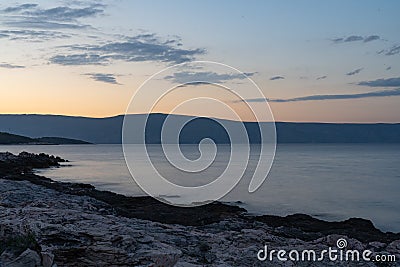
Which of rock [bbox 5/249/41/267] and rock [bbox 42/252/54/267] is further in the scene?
rock [bbox 42/252/54/267]

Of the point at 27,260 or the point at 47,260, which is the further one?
the point at 47,260

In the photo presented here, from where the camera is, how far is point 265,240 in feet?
45.5

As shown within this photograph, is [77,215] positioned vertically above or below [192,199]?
above

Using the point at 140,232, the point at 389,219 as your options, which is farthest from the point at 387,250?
the point at 389,219

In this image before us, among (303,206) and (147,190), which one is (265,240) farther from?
(147,190)

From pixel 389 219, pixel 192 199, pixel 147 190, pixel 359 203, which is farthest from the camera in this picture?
pixel 147 190

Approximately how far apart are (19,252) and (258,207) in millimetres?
27949

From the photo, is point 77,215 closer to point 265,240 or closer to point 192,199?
point 265,240

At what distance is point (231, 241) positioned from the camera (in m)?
13.1

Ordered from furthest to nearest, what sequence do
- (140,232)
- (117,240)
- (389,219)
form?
(389,219) → (140,232) → (117,240)

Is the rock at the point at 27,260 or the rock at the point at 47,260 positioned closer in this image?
the rock at the point at 27,260

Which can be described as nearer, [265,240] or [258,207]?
[265,240]

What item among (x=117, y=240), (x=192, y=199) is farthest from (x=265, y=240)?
(x=192, y=199)

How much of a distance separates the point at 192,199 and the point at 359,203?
14283 millimetres
